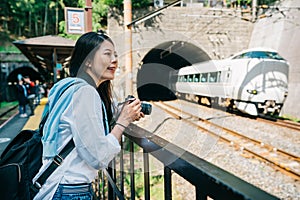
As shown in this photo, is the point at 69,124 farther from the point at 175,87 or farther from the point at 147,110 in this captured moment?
the point at 175,87

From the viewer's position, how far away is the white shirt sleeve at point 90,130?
132cm

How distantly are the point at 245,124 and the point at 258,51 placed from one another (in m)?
3.75

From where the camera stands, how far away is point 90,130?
132cm

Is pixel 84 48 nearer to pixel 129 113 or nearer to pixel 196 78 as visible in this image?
pixel 129 113

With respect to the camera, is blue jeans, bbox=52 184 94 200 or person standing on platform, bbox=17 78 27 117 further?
person standing on platform, bbox=17 78 27 117

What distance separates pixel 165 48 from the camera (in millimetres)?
19797

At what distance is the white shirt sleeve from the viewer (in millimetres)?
1322

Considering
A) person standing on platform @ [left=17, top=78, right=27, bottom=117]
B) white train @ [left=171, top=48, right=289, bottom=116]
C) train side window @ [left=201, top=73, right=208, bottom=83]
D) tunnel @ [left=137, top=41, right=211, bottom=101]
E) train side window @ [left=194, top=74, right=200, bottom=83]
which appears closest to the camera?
person standing on platform @ [left=17, top=78, right=27, bottom=117]

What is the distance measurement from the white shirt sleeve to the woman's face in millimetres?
198

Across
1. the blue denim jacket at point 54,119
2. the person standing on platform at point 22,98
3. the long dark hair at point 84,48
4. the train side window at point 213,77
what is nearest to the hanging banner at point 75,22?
the long dark hair at point 84,48

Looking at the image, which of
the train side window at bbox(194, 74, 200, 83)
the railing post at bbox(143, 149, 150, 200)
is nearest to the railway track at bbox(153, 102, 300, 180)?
the railing post at bbox(143, 149, 150, 200)

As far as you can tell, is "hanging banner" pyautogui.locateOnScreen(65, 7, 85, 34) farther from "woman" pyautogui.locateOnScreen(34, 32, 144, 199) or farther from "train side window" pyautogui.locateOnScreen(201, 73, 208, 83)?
"train side window" pyautogui.locateOnScreen(201, 73, 208, 83)

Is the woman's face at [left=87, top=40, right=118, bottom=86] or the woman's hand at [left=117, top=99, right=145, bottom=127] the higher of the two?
the woman's face at [left=87, top=40, right=118, bottom=86]

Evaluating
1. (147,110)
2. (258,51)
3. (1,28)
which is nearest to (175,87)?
(258,51)
